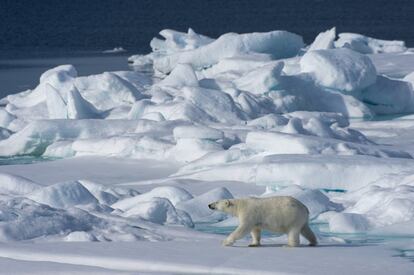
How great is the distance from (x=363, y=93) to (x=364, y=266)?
11.6 meters

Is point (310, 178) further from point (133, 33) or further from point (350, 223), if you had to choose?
point (133, 33)

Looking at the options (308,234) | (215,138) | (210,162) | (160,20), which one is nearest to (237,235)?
(308,234)

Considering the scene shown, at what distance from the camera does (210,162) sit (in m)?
12.2

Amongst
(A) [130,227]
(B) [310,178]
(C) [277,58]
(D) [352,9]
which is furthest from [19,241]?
(D) [352,9]

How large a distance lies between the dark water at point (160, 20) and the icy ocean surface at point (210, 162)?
50.7 ft

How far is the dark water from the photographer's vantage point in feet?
129

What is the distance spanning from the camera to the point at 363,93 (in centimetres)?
1781

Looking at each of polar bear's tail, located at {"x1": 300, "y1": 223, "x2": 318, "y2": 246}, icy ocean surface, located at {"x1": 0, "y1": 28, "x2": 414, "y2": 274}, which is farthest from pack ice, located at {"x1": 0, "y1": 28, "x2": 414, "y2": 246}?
polar bear's tail, located at {"x1": 300, "y1": 223, "x2": 318, "y2": 246}

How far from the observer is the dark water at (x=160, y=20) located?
39.2 meters

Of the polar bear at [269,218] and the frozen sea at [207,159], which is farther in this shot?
the polar bear at [269,218]

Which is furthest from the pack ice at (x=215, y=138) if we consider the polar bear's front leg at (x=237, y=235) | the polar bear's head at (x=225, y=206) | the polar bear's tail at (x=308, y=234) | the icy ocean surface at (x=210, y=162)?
the polar bear's tail at (x=308, y=234)

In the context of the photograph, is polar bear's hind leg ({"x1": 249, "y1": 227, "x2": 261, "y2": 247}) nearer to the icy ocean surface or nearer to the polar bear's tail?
the icy ocean surface

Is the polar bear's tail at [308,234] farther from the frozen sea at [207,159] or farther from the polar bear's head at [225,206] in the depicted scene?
the polar bear's head at [225,206]

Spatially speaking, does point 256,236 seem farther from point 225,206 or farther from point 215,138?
point 215,138
